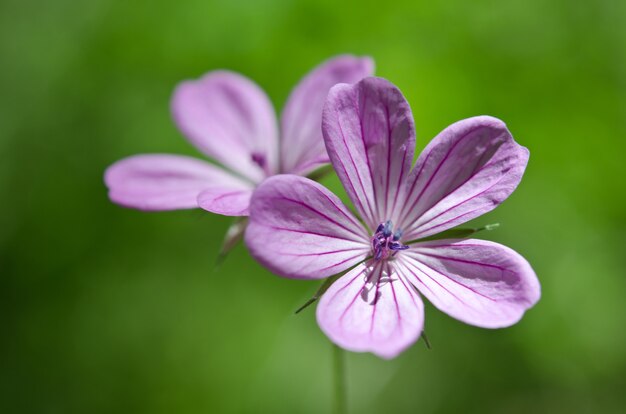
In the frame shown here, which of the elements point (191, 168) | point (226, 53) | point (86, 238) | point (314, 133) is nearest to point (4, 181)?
point (86, 238)

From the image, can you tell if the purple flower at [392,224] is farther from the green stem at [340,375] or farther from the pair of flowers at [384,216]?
the green stem at [340,375]

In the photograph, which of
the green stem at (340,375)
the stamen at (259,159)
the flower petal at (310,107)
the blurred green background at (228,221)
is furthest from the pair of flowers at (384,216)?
the blurred green background at (228,221)

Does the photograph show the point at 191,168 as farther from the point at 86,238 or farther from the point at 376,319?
the point at 86,238

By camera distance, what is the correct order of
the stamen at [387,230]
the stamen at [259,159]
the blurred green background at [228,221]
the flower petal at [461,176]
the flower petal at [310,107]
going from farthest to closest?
the blurred green background at [228,221] → the stamen at [259,159] → the flower petal at [310,107] → the stamen at [387,230] → the flower petal at [461,176]

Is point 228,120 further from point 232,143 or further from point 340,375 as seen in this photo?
point 340,375

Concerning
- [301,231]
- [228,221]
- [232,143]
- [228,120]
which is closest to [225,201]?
[301,231]
